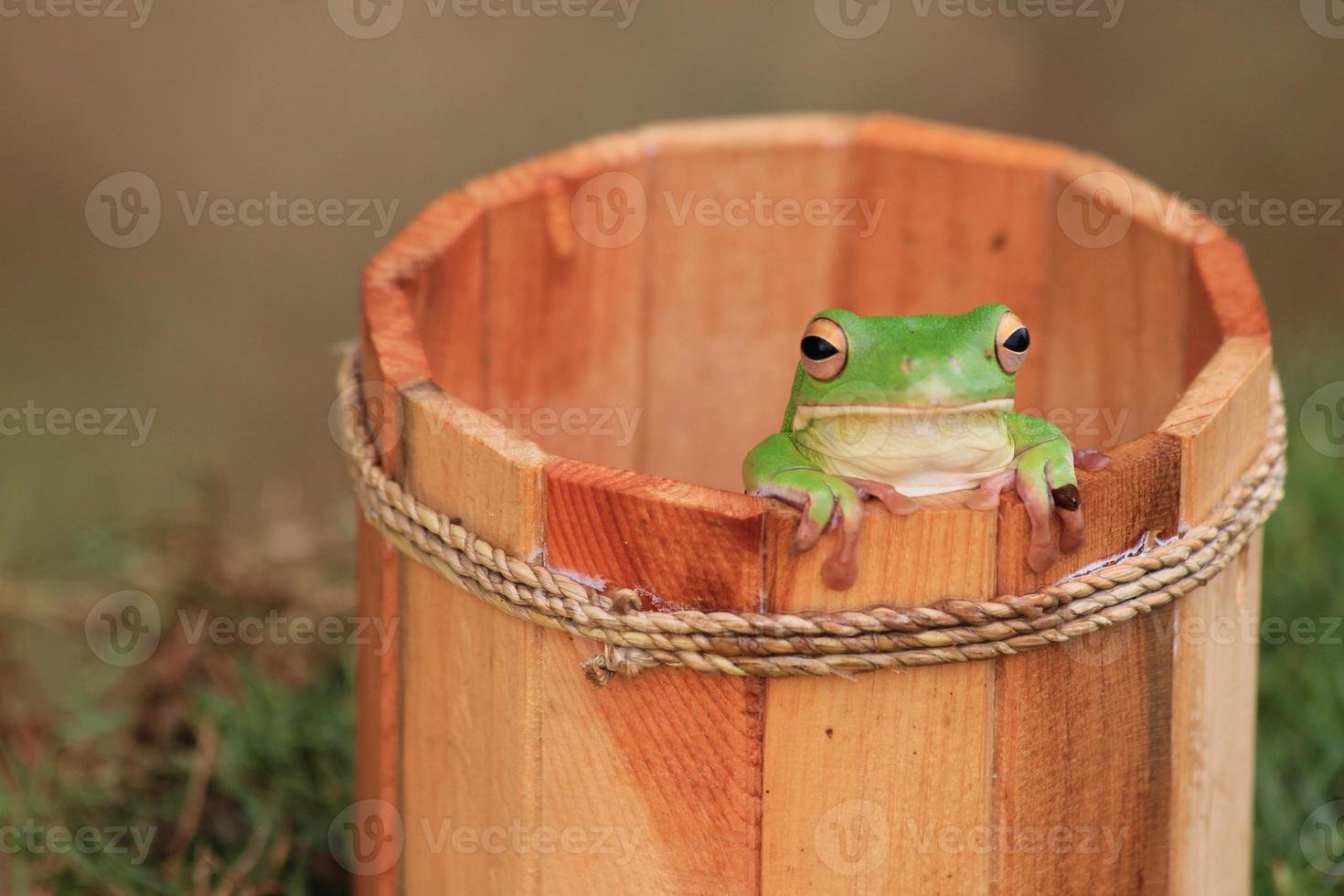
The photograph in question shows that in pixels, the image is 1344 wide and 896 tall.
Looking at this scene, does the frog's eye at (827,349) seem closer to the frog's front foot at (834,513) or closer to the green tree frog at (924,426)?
the green tree frog at (924,426)

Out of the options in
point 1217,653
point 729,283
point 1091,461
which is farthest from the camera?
point 729,283

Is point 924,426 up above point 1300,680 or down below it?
above

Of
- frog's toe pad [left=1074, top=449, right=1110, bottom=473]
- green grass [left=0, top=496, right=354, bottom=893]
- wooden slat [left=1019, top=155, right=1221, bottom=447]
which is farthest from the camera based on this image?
green grass [left=0, top=496, right=354, bottom=893]

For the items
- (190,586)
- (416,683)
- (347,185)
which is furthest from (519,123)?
(416,683)

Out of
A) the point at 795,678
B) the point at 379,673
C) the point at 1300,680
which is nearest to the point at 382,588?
the point at 379,673

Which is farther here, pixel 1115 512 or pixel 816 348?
pixel 816 348

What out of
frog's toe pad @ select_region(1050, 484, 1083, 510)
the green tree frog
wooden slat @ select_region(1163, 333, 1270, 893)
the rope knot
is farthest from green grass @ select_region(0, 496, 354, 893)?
frog's toe pad @ select_region(1050, 484, 1083, 510)

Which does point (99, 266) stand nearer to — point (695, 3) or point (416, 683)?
point (695, 3)

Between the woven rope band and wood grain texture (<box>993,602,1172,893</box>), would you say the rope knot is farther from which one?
wood grain texture (<box>993,602,1172,893</box>)

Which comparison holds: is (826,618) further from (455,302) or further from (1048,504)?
(455,302)

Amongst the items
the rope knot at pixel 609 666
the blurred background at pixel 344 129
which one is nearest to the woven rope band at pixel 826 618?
the rope knot at pixel 609 666
